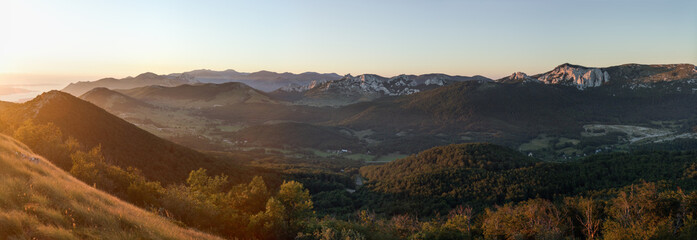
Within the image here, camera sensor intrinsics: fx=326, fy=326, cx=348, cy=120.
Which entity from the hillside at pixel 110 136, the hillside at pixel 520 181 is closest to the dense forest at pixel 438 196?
the hillside at pixel 520 181

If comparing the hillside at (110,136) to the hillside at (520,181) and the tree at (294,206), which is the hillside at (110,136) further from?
the hillside at (520,181)

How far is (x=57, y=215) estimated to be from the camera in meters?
15.3

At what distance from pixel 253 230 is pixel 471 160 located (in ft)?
490

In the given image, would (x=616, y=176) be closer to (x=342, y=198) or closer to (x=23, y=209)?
(x=342, y=198)

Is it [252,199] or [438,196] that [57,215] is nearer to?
[252,199]

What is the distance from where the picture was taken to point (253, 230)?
3281 cm

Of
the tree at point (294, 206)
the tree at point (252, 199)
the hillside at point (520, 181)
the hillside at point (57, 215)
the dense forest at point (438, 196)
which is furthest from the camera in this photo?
the hillside at point (520, 181)

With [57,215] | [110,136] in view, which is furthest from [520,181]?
[57,215]

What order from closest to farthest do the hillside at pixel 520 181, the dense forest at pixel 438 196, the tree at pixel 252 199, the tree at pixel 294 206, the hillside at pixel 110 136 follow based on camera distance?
the dense forest at pixel 438 196
the tree at pixel 294 206
the tree at pixel 252 199
the hillside at pixel 110 136
the hillside at pixel 520 181

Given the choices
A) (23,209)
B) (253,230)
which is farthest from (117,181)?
(23,209)

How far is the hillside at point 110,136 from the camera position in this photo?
74.9 meters

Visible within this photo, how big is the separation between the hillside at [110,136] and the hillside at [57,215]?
192 feet

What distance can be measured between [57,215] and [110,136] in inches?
3278

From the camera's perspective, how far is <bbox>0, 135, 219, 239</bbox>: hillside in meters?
13.4
